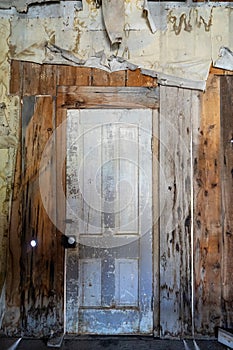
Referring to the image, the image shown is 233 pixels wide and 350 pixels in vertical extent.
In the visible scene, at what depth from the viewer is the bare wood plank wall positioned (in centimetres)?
275

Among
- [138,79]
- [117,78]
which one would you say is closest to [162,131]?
[138,79]

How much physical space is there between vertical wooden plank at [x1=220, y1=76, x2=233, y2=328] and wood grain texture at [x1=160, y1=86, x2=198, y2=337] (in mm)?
256

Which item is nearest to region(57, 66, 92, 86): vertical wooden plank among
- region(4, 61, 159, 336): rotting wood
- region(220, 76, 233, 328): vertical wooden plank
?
region(4, 61, 159, 336): rotting wood

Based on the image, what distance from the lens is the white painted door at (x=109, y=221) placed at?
109 inches

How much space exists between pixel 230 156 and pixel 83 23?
1613mm

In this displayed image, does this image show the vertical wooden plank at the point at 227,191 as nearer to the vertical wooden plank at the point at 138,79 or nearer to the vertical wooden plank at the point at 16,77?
the vertical wooden plank at the point at 138,79

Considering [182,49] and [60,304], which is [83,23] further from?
[60,304]

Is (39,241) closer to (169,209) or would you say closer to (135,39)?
(169,209)

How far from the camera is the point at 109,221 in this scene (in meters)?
2.84

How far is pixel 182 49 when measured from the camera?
2857 mm

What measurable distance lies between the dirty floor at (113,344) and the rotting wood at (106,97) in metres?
1.82

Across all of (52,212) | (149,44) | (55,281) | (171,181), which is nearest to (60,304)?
(55,281)

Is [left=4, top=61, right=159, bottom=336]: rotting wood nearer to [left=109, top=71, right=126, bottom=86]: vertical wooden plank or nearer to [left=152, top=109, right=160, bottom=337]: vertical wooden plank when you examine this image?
[left=109, top=71, right=126, bottom=86]: vertical wooden plank

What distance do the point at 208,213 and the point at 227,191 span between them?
0.23m
